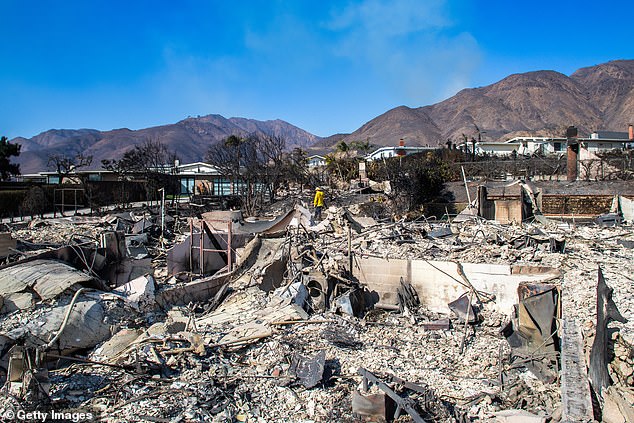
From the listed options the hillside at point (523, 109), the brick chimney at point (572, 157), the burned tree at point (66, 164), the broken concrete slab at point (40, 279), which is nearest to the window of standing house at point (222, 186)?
the burned tree at point (66, 164)

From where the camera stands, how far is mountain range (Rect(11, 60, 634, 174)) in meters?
118

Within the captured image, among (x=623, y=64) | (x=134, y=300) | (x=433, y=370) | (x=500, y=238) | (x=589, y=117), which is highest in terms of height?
(x=623, y=64)

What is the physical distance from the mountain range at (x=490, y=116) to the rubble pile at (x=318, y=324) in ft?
308

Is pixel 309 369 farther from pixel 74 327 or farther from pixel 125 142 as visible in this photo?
pixel 125 142

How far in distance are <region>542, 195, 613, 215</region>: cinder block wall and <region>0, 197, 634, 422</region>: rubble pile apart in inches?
211

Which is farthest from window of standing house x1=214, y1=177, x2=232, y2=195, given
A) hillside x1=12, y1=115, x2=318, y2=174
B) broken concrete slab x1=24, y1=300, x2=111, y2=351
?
hillside x1=12, y1=115, x2=318, y2=174

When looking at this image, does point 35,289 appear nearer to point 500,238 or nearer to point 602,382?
point 602,382

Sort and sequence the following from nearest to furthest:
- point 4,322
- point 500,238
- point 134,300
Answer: point 4,322, point 134,300, point 500,238

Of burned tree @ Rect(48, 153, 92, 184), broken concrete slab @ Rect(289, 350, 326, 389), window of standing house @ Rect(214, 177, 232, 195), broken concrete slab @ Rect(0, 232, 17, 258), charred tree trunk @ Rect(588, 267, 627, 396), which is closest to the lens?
charred tree trunk @ Rect(588, 267, 627, 396)

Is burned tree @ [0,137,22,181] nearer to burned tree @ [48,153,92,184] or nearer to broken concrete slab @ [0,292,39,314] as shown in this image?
burned tree @ [48,153,92,184]

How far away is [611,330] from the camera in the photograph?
4.77 m

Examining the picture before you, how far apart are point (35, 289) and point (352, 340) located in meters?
5.16

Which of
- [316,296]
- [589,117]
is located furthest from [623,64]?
[316,296]

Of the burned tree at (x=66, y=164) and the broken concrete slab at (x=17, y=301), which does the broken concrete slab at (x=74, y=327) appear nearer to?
the broken concrete slab at (x=17, y=301)
